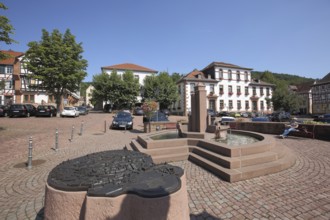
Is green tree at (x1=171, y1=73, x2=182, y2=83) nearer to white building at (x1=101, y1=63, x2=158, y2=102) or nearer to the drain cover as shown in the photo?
white building at (x1=101, y1=63, x2=158, y2=102)

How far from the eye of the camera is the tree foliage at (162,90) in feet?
135

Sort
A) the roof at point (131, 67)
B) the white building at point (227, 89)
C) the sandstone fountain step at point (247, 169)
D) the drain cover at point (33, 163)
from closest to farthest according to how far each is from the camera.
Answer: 1. the sandstone fountain step at point (247, 169)
2. the drain cover at point (33, 163)
3. the white building at point (227, 89)
4. the roof at point (131, 67)

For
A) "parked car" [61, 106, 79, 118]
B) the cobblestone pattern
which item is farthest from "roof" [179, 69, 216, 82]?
the cobblestone pattern

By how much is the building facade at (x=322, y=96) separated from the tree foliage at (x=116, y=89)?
51.8m

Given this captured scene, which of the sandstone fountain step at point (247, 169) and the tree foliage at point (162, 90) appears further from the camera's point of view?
the tree foliage at point (162, 90)

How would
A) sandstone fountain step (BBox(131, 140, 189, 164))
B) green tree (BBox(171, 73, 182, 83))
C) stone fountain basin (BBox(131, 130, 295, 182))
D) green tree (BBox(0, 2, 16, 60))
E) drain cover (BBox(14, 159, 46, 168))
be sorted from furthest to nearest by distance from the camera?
green tree (BBox(171, 73, 182, 83))
green tree (BBox(0, 2, 16, 60))
sandstone fountain step (BBox(131, 140, 189, 164))
drain cover (BBox(14, 159, 46, 168))
stone fountain basin (BBox(131, 130, 295, 182))

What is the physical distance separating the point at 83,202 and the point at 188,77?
139ft

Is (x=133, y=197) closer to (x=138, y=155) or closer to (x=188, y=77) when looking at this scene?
(x=138, y=155)

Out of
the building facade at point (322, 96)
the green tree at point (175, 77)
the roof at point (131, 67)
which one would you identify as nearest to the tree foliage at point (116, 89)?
the roof at point (131, 67)

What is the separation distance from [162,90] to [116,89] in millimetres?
10536

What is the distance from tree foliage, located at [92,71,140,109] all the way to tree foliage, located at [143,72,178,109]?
10.1 feet

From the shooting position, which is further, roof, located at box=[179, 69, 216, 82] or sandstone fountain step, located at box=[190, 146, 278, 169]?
roof, located at box=[179, 69, 216, 82]

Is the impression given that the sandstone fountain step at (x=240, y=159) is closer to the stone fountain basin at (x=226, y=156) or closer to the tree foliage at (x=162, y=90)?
the stone fountain basin at (x=226, y=156)

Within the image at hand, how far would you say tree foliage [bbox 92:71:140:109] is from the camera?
40.7 metres
